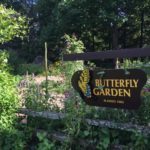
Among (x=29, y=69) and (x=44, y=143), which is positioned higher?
(x=29, y=69)

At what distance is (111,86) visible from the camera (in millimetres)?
5430

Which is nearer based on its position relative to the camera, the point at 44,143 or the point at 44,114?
the point at 44,143

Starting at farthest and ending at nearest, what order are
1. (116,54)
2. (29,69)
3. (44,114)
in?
(29,69) < (44,114) < (116,54)

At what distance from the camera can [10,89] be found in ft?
22.5

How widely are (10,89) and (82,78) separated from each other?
1.52 m

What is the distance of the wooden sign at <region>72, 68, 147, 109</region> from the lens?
5.12 meters

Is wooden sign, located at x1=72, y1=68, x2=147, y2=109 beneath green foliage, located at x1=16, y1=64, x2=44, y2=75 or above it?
beneath

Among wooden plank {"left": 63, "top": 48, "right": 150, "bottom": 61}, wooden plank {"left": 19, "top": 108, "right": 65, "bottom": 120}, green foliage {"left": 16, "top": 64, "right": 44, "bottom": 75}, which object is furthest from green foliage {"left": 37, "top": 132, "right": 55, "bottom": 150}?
green foliage {"left": 16, "top": 64, "right": 44, "bottom": 75}

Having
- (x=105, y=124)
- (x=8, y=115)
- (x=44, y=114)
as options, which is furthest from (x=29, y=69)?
(x=105, y=124)

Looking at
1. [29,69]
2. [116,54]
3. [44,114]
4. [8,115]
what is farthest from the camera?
[29,69]

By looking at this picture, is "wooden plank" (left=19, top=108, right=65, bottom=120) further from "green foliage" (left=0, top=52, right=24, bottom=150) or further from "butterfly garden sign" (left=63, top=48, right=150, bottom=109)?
"butterfly garden sign" (left=63, top=48, right=150, bottom=109)

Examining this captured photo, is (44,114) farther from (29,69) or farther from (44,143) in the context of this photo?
(29,69)

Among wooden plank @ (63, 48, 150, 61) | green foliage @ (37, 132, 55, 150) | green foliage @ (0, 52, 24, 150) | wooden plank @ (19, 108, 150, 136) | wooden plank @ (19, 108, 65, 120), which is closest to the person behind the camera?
wooden plank @ (63, 48, 150, 61)

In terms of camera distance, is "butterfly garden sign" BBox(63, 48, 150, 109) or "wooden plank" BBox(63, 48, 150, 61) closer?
"wooden plank" BBox(63, 48, 150, 61)
